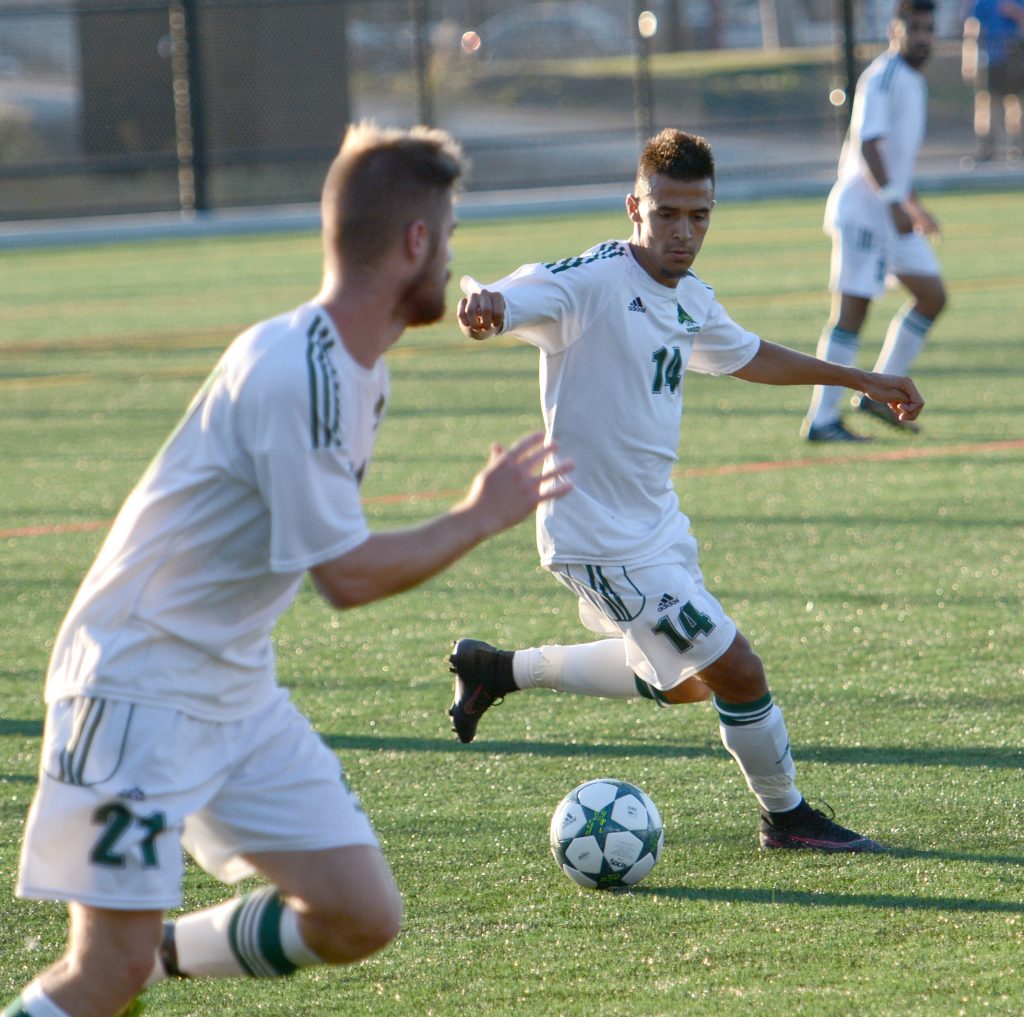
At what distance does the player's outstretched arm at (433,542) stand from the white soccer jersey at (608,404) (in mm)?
1374

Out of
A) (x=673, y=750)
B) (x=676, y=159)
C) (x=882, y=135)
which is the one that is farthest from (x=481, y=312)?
(x=882, y=135)

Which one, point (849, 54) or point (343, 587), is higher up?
point (849, 54)

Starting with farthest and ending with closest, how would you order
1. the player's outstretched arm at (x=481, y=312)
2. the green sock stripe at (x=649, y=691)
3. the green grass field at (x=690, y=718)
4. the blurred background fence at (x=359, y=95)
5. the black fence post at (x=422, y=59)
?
the black fence post at (x=422, y=59)
the blurred background fence at (x=359, y=95)
the green sock stripe at (x=649, y=691)
the player's outstretched arm at (x=481, y=312)
the green grass field at (x=690, y=718)

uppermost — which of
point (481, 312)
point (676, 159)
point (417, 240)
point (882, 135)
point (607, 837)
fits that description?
point (882, 135)

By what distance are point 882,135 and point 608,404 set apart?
5.31 metres

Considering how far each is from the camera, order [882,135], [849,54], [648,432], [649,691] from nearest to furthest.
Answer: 1. [648,432]
2. [649,691]
3. [882,135]
4. [849,54]

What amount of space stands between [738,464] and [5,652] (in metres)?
4.06

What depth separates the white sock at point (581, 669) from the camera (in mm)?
4539

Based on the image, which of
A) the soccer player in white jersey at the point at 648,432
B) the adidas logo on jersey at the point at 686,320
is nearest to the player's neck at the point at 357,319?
the soccer player in white jersey at the point at 648,432

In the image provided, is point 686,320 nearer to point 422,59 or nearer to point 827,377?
point 827,377

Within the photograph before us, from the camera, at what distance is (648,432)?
4.09 meters

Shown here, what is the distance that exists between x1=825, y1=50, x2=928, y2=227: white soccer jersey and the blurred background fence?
14984mm

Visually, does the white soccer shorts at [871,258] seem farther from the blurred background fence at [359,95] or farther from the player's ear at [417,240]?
the blurred background fence at [359,95]

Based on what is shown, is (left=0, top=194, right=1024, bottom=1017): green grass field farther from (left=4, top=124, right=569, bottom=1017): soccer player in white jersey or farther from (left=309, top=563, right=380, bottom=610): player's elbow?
(left=309, top=563, right=380, bottom=610): player's elbow
